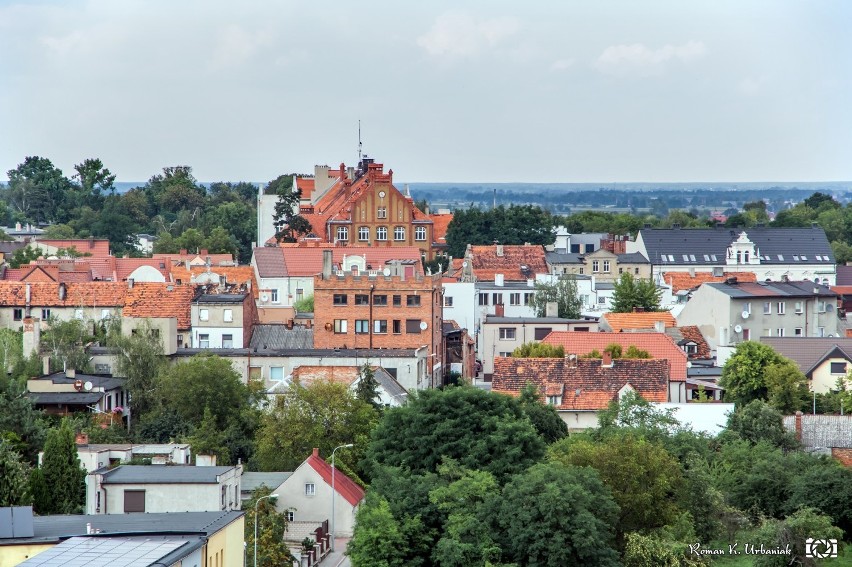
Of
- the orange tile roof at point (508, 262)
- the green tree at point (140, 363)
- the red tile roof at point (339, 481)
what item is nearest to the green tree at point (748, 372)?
the red tile roof at point (339, 481)

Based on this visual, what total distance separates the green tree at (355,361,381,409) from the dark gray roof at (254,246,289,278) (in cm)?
3485

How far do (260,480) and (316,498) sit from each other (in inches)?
82.8

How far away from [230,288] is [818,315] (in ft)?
89.2

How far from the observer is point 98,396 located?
60031 millimetres

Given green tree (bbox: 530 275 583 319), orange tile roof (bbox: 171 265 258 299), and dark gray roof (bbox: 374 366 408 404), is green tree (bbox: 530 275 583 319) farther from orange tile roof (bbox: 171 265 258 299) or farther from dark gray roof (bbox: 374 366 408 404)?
dark gray roof (bbox: 374 366 408 404)

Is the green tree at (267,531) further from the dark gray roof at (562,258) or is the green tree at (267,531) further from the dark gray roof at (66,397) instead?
the dark gray roof at (562,258)

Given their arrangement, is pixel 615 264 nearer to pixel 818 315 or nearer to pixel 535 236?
pixel 535 236

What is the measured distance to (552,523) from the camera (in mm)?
41094

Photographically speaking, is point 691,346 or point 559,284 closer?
Result: point 691,346

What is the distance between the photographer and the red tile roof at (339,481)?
49.4 metres

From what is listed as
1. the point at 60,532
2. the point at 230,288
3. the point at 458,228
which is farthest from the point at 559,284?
the point at 60,532

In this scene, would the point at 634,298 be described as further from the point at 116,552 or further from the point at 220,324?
the point at 116,552

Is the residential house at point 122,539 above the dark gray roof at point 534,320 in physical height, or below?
below

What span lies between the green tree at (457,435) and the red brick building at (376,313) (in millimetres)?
19910
